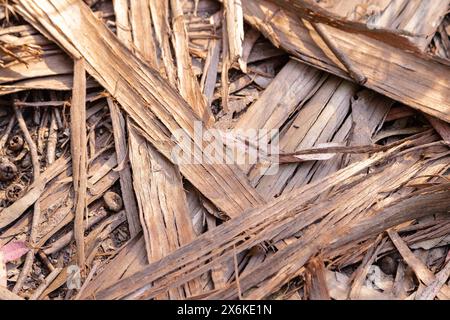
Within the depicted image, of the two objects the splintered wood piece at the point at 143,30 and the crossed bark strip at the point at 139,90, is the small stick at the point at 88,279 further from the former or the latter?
the splintered wood piece at the point at 143,30

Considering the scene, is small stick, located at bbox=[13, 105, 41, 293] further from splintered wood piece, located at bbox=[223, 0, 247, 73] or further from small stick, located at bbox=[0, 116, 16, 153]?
splintered wood piece, located at bbox=[223, 0, 247, 73]

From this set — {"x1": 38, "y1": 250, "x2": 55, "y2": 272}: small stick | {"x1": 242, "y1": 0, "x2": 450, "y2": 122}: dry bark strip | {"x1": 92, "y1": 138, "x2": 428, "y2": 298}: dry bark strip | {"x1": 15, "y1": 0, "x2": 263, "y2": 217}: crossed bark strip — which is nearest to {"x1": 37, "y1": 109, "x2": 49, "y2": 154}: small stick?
{"x1": 15, "y1": 0, "x2": 263, "y2": 217}: crossed bark strip

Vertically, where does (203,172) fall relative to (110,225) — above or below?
above

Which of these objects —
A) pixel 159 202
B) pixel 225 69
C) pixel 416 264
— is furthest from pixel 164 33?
pixel 416 264

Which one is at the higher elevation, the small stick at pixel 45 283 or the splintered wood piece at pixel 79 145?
the splintered wood piece at pixel 79 145

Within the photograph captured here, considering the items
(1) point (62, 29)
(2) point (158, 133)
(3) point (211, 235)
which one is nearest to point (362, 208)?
(3) point (211, 235)

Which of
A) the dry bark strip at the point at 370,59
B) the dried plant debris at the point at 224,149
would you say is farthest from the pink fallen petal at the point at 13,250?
the dry bark strip at the point at 370,59

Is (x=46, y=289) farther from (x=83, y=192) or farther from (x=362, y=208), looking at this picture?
(x=362, y=208)

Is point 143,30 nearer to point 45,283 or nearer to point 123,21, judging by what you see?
point 123,21
